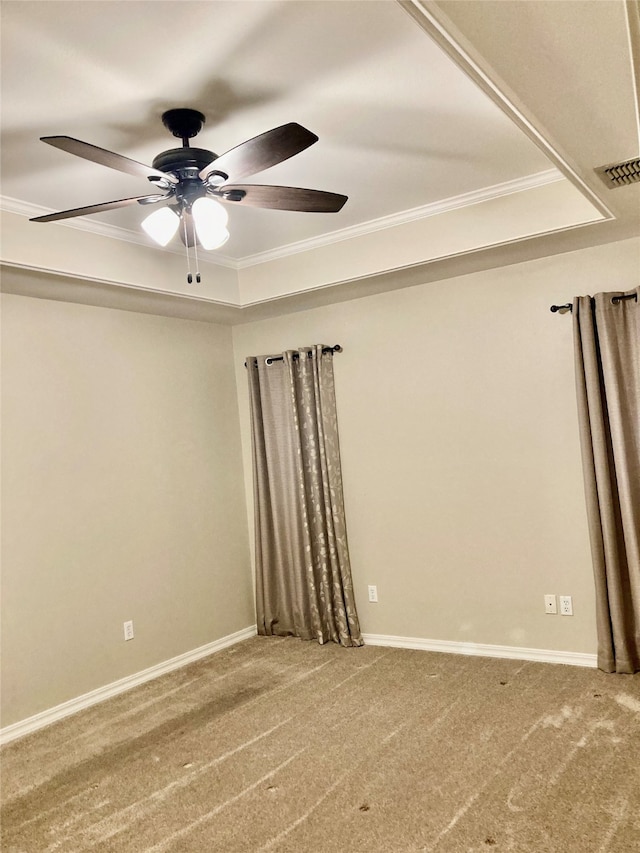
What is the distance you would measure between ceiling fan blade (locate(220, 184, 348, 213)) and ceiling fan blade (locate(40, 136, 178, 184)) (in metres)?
0.25

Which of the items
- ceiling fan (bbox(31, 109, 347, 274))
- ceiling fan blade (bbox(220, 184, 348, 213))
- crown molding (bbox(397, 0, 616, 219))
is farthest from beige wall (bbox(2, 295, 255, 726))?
crown molding (bbox(397, 0, 616, 219))

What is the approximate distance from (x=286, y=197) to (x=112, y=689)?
2.93 m

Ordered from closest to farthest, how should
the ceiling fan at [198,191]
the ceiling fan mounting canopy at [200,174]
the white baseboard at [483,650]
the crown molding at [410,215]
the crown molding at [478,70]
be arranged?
the crown molding at [478,70], the ceiling fan mounting canopy at [200,174], the ceiling fan at [198,191], the crown molding at [410,215], the white baseboard at [483,650]

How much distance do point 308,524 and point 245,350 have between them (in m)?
1.37

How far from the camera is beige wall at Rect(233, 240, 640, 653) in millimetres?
4039

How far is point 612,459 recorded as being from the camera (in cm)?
383

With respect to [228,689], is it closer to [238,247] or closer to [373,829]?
[373,829]

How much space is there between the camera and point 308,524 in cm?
483

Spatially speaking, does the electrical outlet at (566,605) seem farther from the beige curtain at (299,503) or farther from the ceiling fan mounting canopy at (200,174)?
the ceiling fan mounting canopy at (200,174)

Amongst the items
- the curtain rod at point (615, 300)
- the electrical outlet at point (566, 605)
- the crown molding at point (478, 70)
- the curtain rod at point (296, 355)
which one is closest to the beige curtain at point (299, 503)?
the curtain rod at point (296, 355)

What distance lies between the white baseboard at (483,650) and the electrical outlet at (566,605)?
22 centimetres

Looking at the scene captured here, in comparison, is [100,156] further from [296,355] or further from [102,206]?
[296,355]

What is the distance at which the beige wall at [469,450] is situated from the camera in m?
4.04

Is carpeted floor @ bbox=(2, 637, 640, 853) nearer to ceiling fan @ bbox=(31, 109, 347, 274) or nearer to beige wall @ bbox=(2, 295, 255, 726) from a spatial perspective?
beige wall @ bbox=(2, 295, 255, 726)
